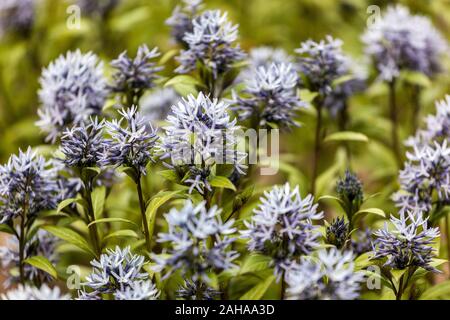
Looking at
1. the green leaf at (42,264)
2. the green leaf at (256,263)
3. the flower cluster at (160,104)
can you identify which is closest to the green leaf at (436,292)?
the green leaf at (256,263)

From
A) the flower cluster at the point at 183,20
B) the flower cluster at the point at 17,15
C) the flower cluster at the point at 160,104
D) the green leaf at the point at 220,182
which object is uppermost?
the flower cluster at the point at 17,15

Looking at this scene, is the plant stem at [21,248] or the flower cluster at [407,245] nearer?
the flower cluster at [407,245]

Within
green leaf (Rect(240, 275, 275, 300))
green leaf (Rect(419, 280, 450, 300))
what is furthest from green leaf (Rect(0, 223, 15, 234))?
green leaf (Rect(419, 280, 450, 300))

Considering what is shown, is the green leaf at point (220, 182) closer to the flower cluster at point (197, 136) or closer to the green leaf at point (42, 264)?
the flower cluster at point (197, 136)

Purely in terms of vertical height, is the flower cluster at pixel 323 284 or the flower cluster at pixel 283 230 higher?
the flower cluster at pixel 283 230
